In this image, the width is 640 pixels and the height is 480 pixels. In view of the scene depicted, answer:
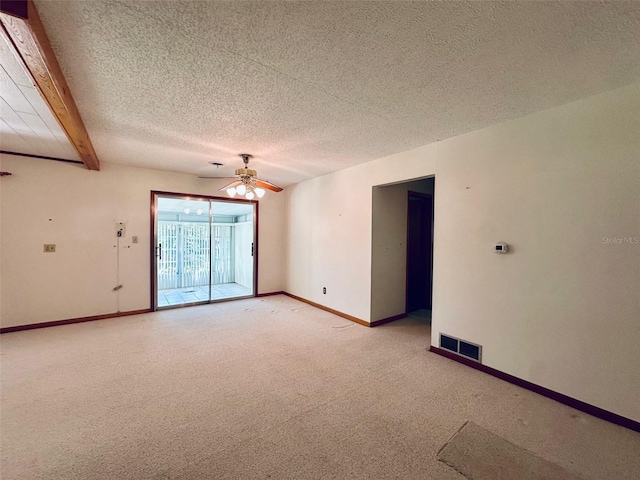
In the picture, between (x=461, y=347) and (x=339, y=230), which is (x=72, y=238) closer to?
(x=339, y=230)

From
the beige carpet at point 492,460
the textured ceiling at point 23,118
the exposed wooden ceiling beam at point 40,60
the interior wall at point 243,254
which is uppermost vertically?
the textured ceiling at point 23,118

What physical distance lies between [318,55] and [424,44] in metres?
0.65

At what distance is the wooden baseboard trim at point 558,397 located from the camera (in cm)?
200

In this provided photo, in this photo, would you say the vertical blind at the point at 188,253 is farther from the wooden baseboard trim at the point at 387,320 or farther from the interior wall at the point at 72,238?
the wooden baseboard trim at the point at 387,320

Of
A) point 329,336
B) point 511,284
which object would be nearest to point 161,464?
point 329,336

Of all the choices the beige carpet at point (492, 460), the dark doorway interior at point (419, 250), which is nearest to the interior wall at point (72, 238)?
the dark doorway interior at point (419, 250)

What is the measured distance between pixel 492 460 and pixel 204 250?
6206 millimetres

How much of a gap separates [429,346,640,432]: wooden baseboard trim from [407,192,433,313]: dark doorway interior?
2.06 meters

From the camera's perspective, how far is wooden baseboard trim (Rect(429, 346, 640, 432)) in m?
2.00

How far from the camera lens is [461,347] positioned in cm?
298

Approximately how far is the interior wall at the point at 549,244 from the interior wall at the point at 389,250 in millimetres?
799

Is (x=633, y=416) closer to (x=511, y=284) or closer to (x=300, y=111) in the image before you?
(x=511, y=284)

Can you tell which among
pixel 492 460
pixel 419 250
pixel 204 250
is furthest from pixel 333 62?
pixel 204 250

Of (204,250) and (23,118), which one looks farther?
(204,250)
